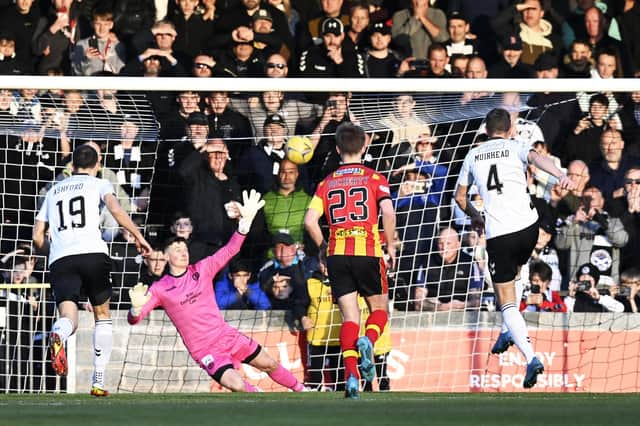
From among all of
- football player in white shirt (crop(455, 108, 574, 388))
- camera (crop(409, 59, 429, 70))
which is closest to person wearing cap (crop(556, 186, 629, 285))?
football player in white shirt (crop(455, 108, 574, 388))

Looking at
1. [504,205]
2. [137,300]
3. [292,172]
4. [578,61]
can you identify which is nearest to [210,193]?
[292,172]

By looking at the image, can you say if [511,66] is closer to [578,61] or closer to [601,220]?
[578,61]

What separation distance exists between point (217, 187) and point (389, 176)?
1555 mm

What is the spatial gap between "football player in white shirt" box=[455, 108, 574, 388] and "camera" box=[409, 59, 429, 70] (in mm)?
3234

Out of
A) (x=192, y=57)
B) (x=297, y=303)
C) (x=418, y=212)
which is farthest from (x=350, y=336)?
(x=192, y=57)

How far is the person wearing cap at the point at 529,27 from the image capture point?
14328 millimetres

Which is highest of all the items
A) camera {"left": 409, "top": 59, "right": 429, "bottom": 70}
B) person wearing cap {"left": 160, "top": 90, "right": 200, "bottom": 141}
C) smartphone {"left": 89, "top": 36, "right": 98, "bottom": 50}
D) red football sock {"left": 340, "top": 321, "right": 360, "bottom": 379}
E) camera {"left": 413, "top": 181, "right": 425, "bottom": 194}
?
smartphone {"left": 89, "top": 36, "right": 98, "bottom": 50}

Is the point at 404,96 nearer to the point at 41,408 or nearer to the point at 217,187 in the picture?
the point at 217,187

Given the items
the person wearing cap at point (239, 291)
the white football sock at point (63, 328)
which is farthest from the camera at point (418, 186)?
the white football sock at point (63, 328)

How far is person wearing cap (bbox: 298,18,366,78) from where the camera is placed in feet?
44.2

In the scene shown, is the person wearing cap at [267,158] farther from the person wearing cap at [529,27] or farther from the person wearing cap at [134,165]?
the person wearing cap at [529,27]

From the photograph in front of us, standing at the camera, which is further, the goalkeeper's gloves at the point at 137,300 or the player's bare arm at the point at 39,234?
the goalkeeper's gloves at the point at 137,300

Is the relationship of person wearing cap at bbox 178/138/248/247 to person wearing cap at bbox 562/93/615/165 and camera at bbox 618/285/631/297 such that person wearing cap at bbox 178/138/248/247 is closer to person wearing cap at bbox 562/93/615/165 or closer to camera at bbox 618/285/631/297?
person wearing cap at bbox 562/93/615/165

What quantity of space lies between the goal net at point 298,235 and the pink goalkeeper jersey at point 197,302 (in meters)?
0.70
